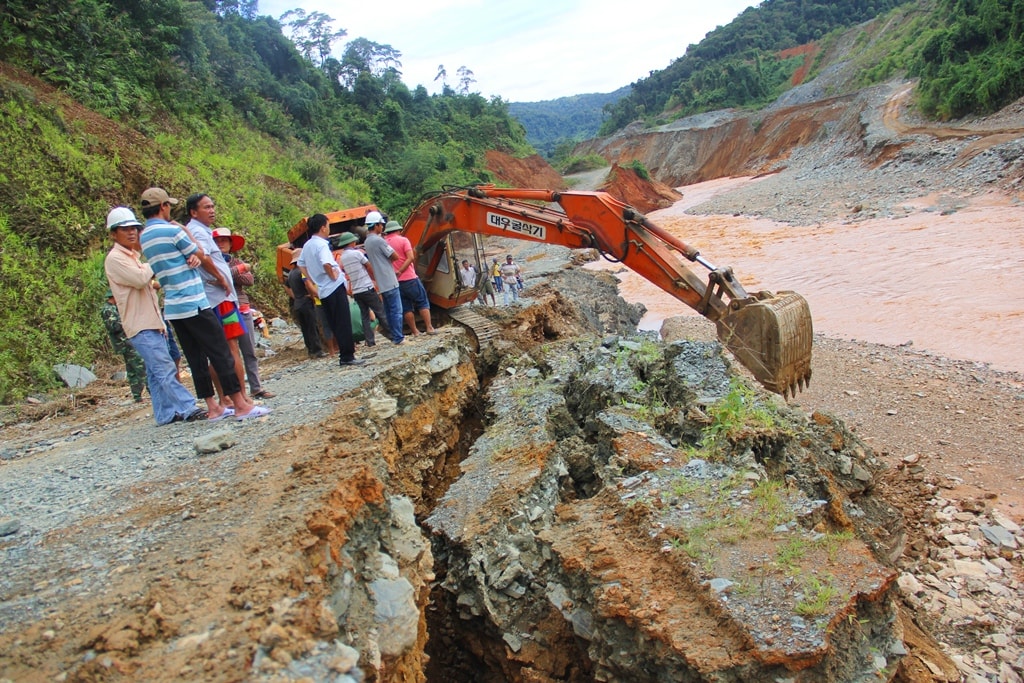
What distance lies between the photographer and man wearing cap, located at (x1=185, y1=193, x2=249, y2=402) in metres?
4.79

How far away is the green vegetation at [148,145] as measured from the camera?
28.2ft

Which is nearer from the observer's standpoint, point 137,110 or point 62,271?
point 62,271

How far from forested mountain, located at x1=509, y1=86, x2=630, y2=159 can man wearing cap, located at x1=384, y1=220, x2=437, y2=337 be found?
96.9m

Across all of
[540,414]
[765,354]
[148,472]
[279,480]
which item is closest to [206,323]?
[148,472]

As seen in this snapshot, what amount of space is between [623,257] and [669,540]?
10.5 feet

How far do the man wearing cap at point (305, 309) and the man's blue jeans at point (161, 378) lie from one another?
238cm

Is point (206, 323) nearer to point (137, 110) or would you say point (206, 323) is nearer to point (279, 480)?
point (279, 480)

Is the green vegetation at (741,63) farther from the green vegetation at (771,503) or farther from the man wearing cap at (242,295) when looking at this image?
the green vegetation at (771,503)

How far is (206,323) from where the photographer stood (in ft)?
14.5

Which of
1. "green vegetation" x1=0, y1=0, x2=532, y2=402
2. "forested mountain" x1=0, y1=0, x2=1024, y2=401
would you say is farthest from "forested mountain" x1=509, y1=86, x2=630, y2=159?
"green vegetation" x1=0, y1=0, x2=532, y2=402

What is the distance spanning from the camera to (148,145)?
1320 centimetres

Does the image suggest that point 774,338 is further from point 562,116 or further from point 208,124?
point 562,116

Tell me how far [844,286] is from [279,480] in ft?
47.8

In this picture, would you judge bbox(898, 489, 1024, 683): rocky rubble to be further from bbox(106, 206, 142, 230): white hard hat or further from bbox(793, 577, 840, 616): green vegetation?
bbox(106, 206, 142, 230): white hard hat
